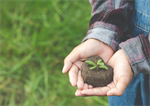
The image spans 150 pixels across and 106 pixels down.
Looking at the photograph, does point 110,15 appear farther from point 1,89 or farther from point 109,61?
point 1,89

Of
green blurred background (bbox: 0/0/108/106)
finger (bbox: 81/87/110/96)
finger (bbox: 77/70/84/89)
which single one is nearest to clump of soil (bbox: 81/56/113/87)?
finger (bbox: 77/70/84/89)

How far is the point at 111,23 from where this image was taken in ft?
5.00

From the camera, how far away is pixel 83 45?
153cm

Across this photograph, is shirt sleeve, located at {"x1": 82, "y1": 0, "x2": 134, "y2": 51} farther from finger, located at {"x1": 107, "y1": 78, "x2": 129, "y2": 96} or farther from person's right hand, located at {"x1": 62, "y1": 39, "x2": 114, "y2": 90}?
finger, located at {"x1": 107, "y1": 78, "x2": 129, "y2": 96}

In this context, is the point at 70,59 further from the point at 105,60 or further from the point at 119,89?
the point at 119,89

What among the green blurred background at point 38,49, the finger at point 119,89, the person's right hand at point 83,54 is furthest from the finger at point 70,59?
the green blurred background at point 38,49

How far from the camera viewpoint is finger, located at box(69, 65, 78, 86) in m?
1.34

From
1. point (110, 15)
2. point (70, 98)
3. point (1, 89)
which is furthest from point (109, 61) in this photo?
point (1, 89)

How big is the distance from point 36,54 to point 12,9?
1232 mm

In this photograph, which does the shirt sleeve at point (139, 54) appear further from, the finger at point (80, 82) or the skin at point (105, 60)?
the finger at point (80, 82)

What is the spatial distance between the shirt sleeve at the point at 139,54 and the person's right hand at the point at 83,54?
0.27 metres

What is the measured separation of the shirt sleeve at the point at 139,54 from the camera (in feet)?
4.19

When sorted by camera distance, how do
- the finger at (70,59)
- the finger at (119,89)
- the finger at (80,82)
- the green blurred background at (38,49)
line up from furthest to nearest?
the green blurred background at (38,49), the finger at (70,59), the finger at (80,82), the finger at (119,89)

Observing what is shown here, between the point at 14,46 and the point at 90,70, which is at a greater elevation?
the point at 14,46
